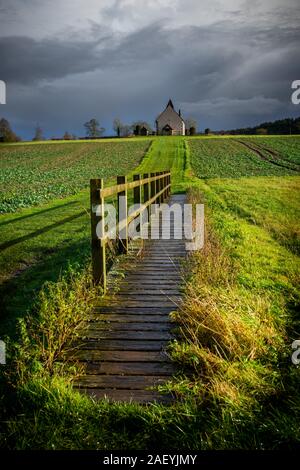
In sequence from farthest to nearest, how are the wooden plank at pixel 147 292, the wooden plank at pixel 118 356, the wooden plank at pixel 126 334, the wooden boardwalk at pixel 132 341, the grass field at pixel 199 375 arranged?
the wooden plank at pixel 147 292 → the wooden plank at pixel 126 334 → the wooden plank at pixel 118 356 → the wooden boardwalk at pixel 132 341 → the grass field at pixel 199 375

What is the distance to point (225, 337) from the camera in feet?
12.0

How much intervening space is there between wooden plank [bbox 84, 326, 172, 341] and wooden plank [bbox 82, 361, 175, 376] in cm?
51

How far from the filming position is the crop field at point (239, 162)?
32719mm

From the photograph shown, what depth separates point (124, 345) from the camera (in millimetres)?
3920

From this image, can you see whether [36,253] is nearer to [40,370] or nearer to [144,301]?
[144,301]

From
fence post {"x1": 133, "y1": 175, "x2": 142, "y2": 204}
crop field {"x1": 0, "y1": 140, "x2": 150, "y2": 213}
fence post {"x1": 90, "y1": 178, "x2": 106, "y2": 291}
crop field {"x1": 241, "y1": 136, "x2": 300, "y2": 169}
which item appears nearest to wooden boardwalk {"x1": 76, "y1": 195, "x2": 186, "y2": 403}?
fence post {"x1": 90, "y1": 178, "x2": 106, "y2": 291}

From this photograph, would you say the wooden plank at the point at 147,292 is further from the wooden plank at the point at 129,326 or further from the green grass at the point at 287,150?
the green grass at the point at 287,150

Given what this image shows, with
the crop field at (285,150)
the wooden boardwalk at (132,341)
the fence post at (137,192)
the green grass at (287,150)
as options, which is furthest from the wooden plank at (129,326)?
the green grass at (287,150)

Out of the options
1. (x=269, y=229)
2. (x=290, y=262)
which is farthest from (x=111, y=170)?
(x=290, y=262)

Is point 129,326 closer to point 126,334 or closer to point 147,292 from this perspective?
point 126,334

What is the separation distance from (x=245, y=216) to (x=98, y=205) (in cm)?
990

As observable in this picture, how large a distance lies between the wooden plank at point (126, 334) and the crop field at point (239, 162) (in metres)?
27.0

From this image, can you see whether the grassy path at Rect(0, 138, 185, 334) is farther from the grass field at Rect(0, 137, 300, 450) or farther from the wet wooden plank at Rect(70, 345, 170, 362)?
the wet wooden plank at Rect(70, 345, 170, 362)

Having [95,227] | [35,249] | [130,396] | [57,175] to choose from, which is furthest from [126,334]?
[57,175]
